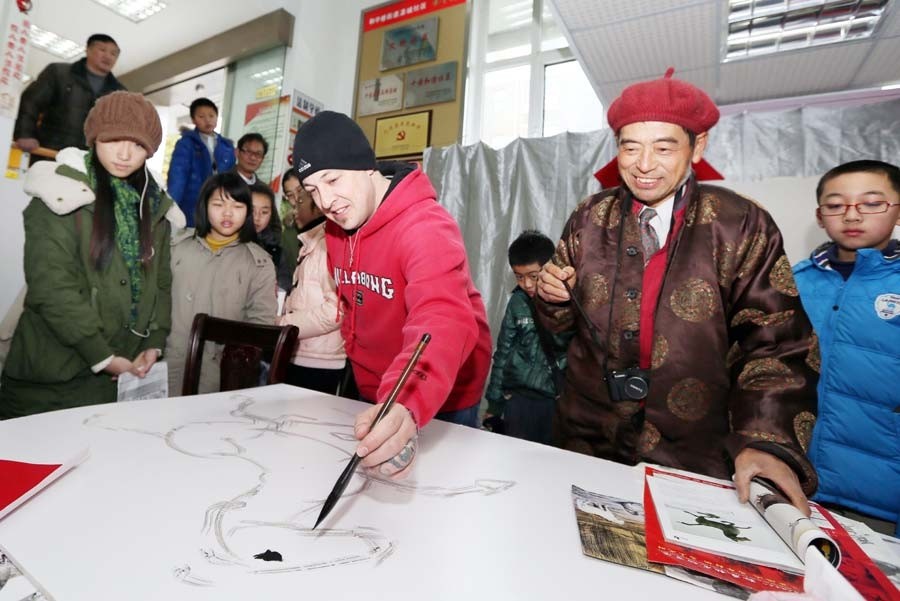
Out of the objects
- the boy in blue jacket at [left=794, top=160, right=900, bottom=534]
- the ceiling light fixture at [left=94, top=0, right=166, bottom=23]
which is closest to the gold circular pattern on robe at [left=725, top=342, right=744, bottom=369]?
the boy in blue jacket at [left=794, top=160, right=900, bottom=534]

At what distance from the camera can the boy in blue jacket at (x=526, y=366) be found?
2.00 m

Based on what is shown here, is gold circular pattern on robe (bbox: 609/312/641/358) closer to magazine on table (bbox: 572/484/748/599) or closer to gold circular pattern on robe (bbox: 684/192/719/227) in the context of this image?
gold circular pattern on robe (bbox: 684/192/719/227)

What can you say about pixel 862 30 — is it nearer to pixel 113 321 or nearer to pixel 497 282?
pixel 497 282

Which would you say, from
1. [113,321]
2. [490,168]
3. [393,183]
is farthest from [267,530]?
[490,168]

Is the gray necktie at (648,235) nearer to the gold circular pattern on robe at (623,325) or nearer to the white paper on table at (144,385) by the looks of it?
the gold circular pattern on robe at (623,325)

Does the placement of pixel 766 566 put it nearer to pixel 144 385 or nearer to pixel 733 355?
pixel 733 355

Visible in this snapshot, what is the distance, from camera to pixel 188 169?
3082 millimetres

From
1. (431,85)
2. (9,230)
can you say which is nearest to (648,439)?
(9,230)

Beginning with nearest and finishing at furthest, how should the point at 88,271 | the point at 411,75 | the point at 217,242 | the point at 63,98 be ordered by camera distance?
1. the point at 88,271
2. the point at 217,242
3. the point at 63,98
4. the point at 411,75

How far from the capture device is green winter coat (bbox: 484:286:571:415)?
2.01m

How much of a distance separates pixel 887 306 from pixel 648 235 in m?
0.86

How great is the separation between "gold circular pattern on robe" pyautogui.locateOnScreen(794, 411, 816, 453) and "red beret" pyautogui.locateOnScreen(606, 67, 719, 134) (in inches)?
21.1

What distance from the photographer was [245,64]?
13.3 feet

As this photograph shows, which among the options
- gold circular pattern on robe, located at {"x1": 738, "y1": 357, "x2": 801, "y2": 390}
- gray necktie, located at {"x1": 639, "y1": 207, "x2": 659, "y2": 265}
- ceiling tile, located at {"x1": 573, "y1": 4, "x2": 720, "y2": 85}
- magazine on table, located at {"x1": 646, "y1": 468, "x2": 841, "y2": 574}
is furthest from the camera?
ceiling tile, located at {"x1": 573, "y1": 4, "x2": 720, "y2": 85}
